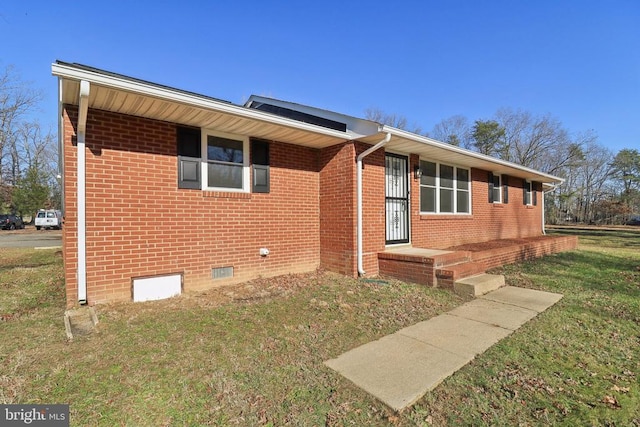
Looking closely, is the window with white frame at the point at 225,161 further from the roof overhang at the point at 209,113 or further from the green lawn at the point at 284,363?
the green lawn at the point at 284,363

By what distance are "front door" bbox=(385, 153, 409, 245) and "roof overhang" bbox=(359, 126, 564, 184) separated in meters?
0.34

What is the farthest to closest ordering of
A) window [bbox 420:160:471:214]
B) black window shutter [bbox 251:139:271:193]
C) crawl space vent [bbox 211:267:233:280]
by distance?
window [bbox 420:160:471:214], black window shutter [bbox 251:139:271:193], crawl space vent [bbox 211:267:233:280]

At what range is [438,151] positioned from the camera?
7488 mm

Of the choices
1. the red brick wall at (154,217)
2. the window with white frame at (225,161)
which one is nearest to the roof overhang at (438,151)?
→ the red brick wall at (154,217)

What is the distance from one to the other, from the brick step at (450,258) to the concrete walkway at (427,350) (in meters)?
1.05

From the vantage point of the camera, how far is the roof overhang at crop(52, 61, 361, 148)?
11.7 ft

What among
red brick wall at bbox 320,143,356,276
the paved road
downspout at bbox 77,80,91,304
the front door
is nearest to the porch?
the front door

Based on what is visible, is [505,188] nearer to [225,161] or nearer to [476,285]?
[476,285]

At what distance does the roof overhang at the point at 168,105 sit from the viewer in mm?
3553

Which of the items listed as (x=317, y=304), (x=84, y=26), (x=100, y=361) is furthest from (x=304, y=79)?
(x=100, y=361)

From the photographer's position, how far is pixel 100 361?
281 centimetres

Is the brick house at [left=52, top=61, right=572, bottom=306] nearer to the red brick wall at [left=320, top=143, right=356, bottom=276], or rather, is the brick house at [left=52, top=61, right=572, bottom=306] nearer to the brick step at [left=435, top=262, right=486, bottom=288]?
the red brick wall at [left=320, top=143, right=356, bottom=276]

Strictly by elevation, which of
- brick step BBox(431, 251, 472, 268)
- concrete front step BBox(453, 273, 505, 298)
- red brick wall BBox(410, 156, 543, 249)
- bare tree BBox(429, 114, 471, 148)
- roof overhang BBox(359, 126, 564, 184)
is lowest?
concrete front step BBox(453, 273, 505, 298)

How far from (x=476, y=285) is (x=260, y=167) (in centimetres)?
439
